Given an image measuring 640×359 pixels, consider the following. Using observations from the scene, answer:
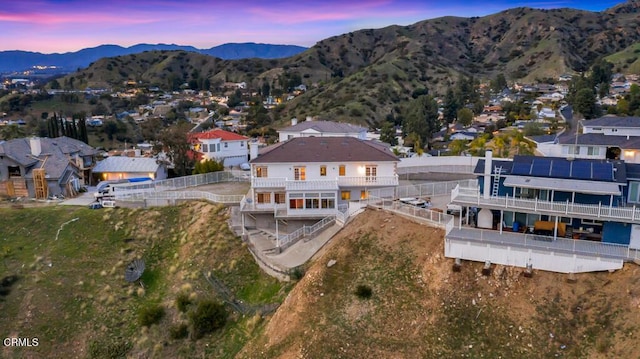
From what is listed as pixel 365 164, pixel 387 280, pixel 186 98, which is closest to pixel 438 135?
pixel 365 164

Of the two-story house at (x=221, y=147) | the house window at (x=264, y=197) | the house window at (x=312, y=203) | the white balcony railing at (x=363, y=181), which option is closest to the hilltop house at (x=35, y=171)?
the two-story house at (x=221, y=147)

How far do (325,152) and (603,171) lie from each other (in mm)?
18919

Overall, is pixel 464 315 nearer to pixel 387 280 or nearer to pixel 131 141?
pixel 387 280

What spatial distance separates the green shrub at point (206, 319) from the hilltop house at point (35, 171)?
24.8 meters

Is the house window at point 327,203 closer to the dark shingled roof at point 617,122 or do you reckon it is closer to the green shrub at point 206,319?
the green shrub at point 206,319

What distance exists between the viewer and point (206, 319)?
2814 cm

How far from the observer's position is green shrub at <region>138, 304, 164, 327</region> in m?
29.5

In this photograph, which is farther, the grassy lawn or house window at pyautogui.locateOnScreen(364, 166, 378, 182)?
house window at pyautogui.locateOnScreen(364, 166, 378, 182)

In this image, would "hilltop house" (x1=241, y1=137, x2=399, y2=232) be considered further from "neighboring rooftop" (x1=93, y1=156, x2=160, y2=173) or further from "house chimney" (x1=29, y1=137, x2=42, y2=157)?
"house chimney" (x1=29, y1=137, x2=42, y2=157)

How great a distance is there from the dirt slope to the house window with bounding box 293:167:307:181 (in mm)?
10730

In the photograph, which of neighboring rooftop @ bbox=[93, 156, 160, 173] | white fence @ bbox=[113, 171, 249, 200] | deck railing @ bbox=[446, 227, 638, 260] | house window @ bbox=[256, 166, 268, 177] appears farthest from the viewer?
neighboring rooftop @ bbox=[93, 156, 160, 173]

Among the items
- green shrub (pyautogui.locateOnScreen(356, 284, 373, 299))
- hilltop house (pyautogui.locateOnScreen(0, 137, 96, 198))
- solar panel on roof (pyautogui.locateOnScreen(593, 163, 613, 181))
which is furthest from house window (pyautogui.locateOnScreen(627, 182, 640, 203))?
hilltop house (pyautogui.locateOnScreen(0, 137, 96, 198))

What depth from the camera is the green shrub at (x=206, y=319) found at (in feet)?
92.0

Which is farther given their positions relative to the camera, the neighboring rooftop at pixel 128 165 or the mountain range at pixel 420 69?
the mountain range at pixel 420 69
